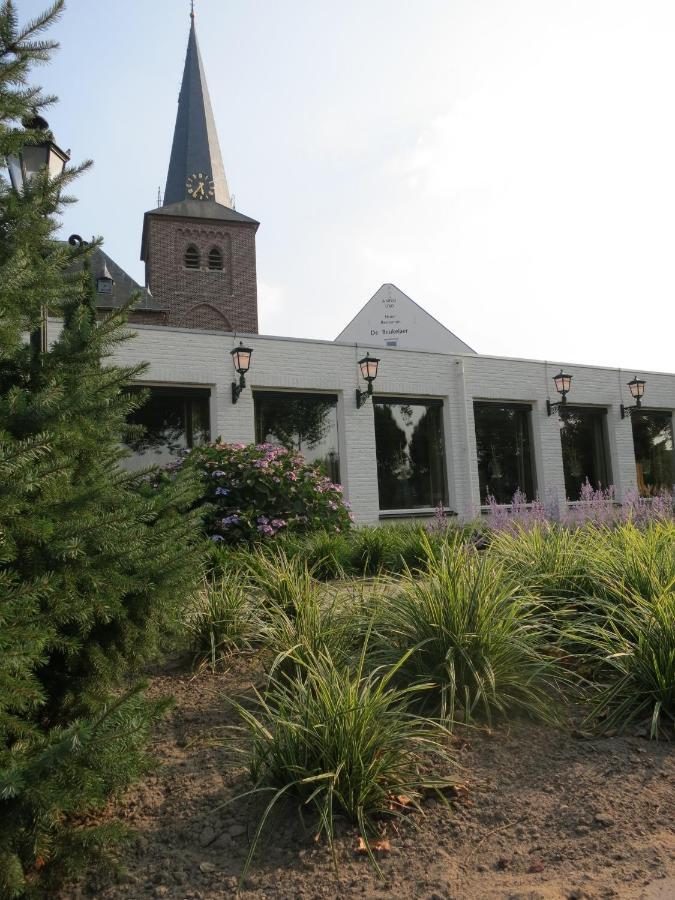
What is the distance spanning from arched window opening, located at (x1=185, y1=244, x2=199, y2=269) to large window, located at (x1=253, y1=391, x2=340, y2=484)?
25798 millimetres

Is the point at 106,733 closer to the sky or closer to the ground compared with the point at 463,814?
closer to the sky

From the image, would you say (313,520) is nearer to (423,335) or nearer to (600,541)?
(600,541)

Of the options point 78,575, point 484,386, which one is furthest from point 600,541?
point 484,386

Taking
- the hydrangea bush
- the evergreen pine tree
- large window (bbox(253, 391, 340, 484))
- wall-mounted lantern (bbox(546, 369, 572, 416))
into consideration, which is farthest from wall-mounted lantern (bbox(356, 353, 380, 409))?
the evergreen pine tree

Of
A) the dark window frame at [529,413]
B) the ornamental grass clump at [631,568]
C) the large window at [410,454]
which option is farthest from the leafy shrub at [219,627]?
the dark window frame at [529,413]

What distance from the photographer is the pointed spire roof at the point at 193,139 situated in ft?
116

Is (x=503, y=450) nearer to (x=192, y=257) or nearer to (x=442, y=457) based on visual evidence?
(x=442, y=457)

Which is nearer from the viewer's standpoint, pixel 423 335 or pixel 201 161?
pixel 423 335

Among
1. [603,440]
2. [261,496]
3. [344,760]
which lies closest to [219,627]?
[344,760]

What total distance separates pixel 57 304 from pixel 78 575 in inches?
54.1

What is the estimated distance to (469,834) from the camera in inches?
93.9

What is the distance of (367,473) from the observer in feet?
40.8

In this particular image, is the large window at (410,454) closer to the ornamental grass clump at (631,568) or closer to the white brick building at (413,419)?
the white brick building at (413,419)

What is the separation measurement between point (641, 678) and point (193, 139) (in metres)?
37.5
